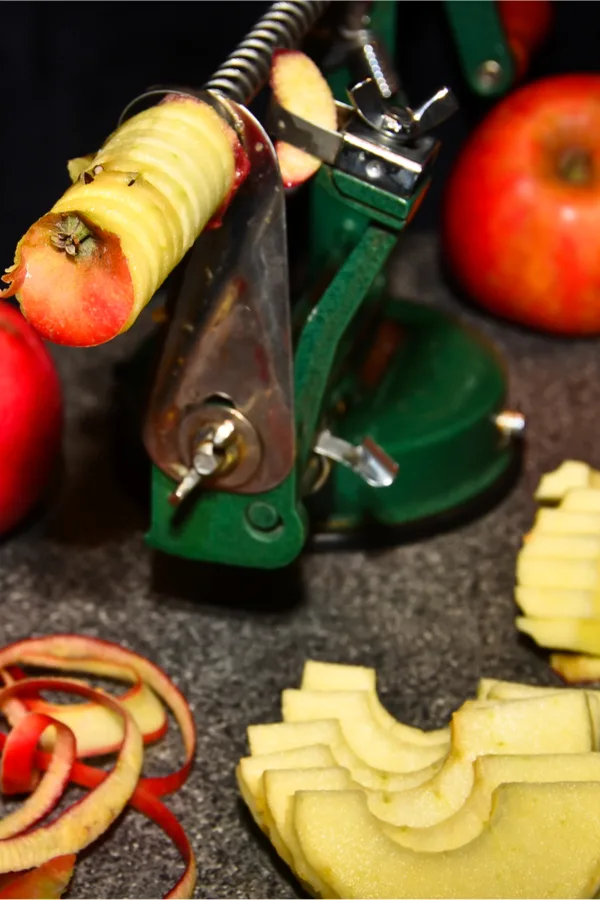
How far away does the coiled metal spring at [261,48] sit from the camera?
0.70 meters

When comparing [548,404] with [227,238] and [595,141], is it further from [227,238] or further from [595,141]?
[227,238]

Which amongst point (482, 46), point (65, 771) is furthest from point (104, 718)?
point (482, 46)

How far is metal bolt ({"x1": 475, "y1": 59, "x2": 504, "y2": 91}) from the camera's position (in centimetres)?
128

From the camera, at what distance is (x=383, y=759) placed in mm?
811

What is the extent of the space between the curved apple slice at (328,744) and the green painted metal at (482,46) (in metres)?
0.77

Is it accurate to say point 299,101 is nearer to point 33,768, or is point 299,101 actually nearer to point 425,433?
point 425,433

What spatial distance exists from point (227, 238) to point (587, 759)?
41 cm

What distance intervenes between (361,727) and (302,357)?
0.87 ft

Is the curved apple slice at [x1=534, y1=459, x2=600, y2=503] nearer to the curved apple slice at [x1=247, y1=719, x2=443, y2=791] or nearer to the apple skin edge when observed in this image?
the curved apple slice at [x1=247, y1=719, x2=443, y2=791]

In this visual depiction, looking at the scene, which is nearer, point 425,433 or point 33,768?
point 33,768

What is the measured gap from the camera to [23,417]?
3.17ft

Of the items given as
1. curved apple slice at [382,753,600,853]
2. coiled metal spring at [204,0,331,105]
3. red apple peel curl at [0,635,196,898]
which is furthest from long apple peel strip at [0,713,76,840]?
coiled metal spring at [204,0,331,105]

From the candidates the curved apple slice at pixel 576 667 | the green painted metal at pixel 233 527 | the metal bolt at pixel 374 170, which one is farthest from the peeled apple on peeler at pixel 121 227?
the curved apple slice at pixel 576 667

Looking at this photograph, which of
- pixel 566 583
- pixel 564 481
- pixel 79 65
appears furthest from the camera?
pixel 79 65
